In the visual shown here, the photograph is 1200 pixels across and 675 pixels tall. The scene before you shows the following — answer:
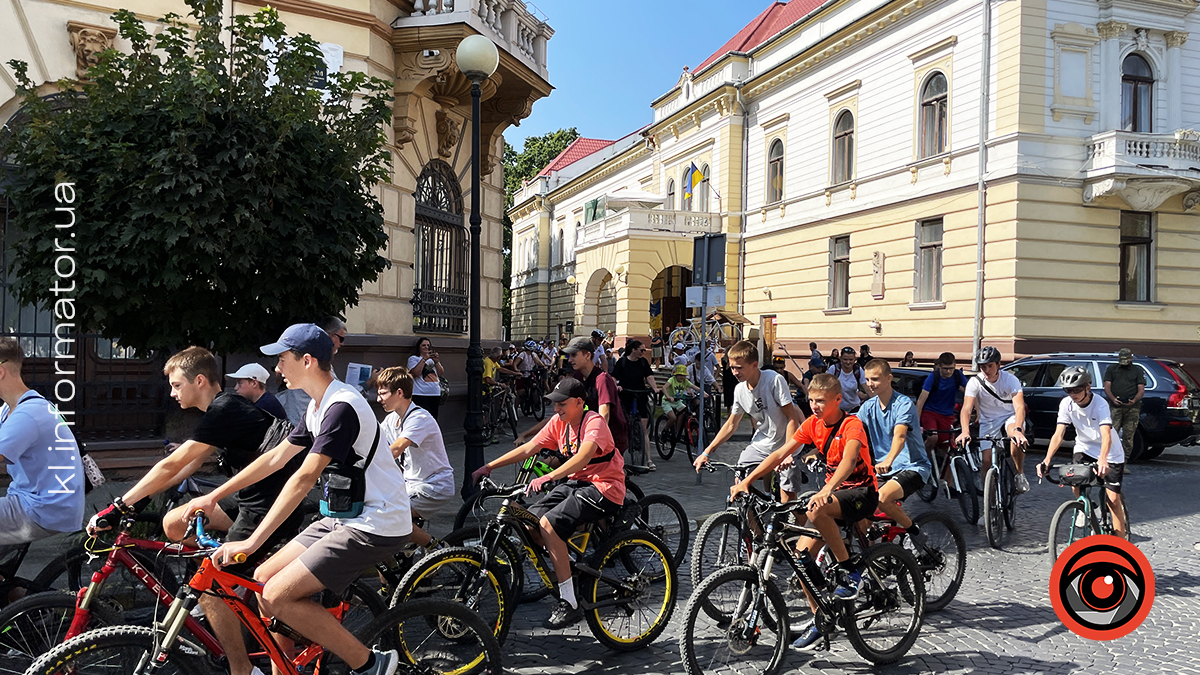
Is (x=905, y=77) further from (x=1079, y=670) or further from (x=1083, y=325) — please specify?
(x=1079, y=670)

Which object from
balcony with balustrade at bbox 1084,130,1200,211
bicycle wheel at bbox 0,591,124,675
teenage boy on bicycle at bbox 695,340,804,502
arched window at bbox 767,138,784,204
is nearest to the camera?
bicycle wheel at bbox 0,591,124,675

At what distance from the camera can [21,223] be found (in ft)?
21.8

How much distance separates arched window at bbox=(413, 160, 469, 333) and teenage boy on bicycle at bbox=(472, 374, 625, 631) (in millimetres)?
8487

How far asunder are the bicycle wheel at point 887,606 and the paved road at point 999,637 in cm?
11

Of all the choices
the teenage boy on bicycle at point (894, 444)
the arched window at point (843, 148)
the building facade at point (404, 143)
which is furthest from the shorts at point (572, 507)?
the arched window at point (843, 148)

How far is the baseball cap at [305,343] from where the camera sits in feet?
12.7

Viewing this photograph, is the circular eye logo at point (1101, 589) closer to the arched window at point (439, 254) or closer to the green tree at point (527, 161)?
the arched window at point (439, 254)

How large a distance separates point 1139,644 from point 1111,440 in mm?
1912

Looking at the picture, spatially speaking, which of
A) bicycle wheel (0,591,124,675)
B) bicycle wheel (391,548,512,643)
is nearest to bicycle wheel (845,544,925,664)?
bicycle wheel (391,548,512,643)

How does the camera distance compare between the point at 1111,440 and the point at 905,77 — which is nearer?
the point at 1111,440

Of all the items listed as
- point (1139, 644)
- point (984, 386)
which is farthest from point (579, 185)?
point (1139, 644)

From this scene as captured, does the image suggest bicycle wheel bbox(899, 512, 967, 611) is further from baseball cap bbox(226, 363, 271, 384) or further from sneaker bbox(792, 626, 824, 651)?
baseball cap bbox(226, 363, 271, 384)

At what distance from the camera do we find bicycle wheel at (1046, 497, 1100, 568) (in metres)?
6.93

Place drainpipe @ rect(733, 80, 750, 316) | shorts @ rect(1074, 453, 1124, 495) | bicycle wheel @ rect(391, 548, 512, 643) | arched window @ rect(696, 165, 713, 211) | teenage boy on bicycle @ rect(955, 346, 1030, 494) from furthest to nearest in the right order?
arched window @ rect(696, 165, 713, 211), drainpipe @ rect(733, 80, 750, 316), teenage boy on bicycle @ rect(955, 346, 1030, 494), shorts @ rect(1074, 453, 1124, 495), bicycle wheel @ rect(391, 548, 512, 643)
